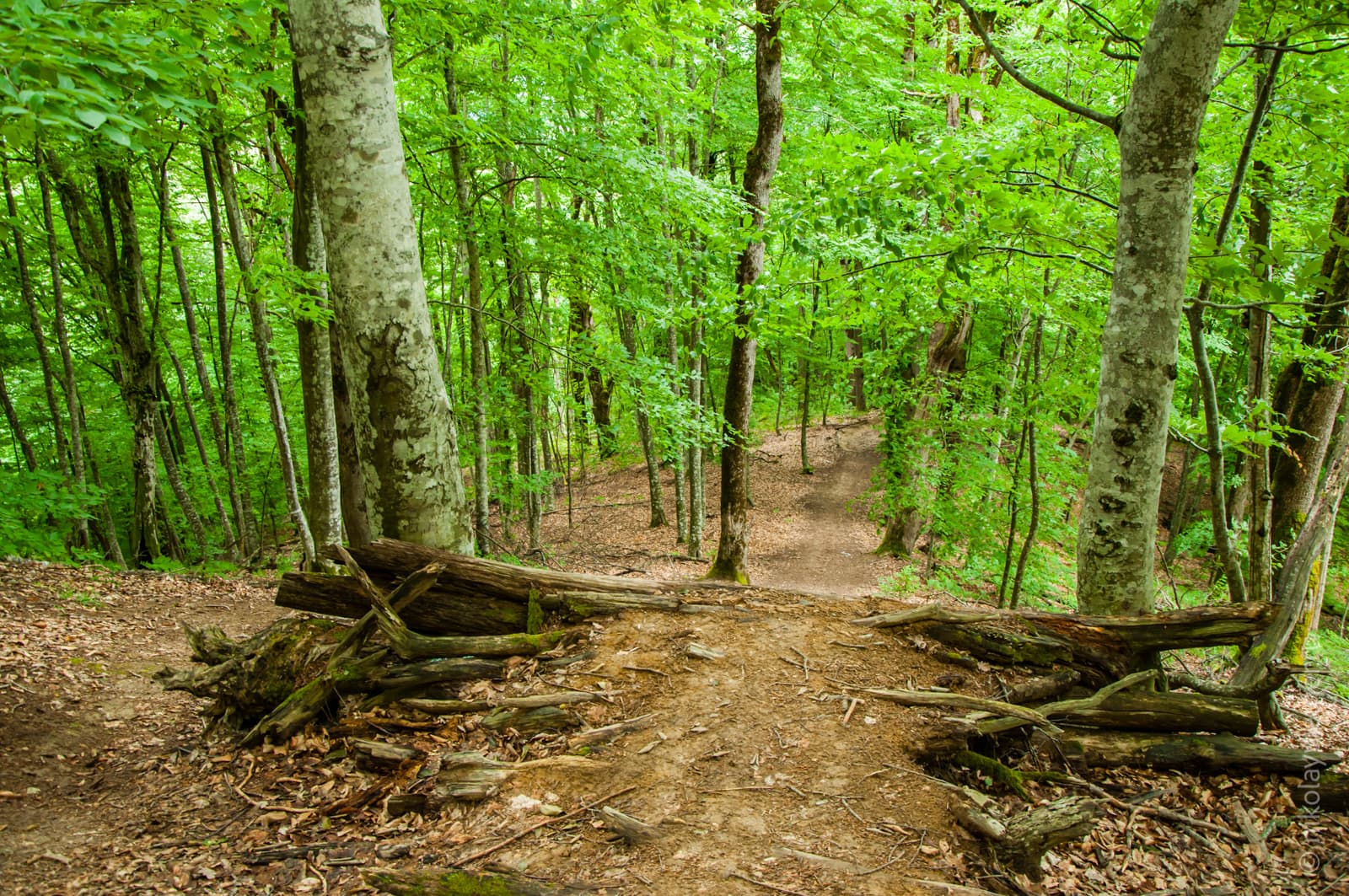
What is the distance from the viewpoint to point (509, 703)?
382 centimetres

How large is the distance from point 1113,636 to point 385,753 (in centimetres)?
434

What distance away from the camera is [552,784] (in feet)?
10.7

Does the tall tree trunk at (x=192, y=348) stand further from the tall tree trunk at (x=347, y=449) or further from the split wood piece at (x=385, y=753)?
the split wood piece at (x=385, y=753)

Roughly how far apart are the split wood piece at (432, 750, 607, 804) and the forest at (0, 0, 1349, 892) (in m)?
0.09

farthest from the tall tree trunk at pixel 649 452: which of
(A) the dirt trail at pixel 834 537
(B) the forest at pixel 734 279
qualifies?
(A) the dirt trail at pixel 834 537

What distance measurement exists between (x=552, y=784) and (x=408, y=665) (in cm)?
144

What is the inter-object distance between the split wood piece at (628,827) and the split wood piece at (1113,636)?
2471 millimetres

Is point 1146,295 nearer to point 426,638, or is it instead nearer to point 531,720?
point 531,720

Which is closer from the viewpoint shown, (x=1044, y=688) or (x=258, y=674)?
(x=1044, y=688)

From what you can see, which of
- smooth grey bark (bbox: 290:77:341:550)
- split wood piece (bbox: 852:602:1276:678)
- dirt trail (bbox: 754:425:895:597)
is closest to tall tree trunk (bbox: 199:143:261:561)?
smooth grey bark (bbox: 290:77:341:550)

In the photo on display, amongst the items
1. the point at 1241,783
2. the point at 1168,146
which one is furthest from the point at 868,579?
the point at 1168,146

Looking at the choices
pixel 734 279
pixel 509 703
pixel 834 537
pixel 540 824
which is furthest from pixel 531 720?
pixel 834 537

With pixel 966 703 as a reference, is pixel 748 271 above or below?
above

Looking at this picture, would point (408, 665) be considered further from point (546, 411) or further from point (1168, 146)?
point (546, 411)
